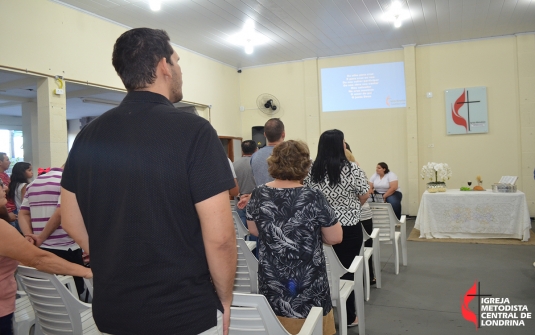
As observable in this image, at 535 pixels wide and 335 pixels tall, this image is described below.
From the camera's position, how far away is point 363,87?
27.6 ft

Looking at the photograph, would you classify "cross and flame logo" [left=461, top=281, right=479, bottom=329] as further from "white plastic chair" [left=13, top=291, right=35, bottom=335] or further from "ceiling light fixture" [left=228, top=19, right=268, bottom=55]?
"ceiling light fixture" [left=228, top=19, right=268, bottom=55]

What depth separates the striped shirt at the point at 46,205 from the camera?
2834 mm

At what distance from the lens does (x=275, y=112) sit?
9.12 metres

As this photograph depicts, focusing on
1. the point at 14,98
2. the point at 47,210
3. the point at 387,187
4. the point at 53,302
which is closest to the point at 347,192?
the point at 53,302

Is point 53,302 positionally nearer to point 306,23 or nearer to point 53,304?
point 53,304

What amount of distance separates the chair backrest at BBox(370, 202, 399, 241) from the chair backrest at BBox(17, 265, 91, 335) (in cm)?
307

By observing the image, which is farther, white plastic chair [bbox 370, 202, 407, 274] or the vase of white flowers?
the vase of white flowers

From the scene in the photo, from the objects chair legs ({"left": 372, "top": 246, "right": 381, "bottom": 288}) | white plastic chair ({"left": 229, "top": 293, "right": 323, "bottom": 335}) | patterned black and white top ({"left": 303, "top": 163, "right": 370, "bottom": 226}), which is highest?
patterned black and white top ({"left": 303, "top": 163, "right": 370, "bottom": 226})

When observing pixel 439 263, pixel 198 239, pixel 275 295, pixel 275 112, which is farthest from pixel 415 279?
pixel 275 112

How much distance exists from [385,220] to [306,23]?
3.65 meters

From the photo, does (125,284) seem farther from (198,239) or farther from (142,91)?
(142,91)

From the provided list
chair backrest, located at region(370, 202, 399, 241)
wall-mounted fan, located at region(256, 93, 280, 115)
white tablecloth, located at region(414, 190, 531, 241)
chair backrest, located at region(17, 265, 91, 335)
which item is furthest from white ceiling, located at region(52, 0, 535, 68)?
chair backrest, located at region(17, 265, 91, 335)

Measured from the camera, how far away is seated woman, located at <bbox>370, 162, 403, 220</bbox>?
6332 millimetres

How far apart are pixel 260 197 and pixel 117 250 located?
1.04m
